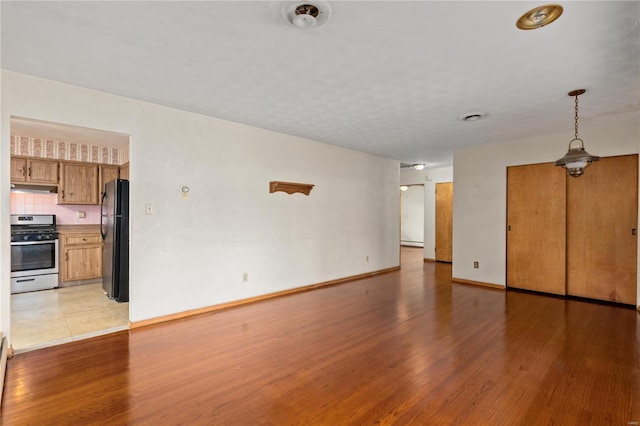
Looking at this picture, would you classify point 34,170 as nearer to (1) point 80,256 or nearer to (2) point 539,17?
(1) point 80,256

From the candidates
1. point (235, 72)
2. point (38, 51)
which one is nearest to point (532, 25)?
point (235, 72)

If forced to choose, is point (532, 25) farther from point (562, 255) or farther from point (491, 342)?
point (562, 255)

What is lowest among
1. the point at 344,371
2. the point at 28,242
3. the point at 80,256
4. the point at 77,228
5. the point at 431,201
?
the point at 344,371

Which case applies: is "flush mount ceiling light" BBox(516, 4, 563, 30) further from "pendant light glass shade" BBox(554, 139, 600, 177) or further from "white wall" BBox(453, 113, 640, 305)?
"white wall" BBox(453, 113, 640, 305)

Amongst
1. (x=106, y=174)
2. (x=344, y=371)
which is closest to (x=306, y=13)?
(x=344, y=371)

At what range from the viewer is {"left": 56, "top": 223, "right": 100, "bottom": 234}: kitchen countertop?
5152 mm

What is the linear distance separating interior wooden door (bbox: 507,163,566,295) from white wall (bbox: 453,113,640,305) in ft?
0.39

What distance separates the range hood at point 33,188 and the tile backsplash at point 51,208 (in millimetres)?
138

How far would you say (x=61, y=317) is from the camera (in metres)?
3.56

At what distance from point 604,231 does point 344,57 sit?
4.50 m

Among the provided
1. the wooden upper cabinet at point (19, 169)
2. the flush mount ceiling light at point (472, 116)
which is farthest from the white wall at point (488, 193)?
the wooden upper cabinet at point (19, 169)

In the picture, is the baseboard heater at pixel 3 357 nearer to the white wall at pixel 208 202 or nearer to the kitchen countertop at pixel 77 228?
the white wall at pixel 208 202

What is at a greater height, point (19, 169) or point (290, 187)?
point (19, 169)

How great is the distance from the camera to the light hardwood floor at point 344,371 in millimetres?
1910
